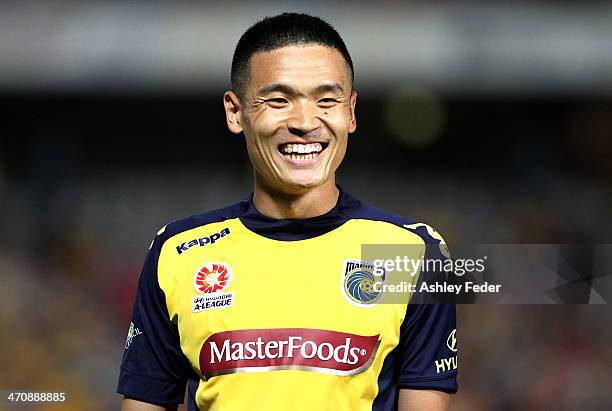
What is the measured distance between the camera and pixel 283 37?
8.46 feet

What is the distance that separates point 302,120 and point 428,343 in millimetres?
716

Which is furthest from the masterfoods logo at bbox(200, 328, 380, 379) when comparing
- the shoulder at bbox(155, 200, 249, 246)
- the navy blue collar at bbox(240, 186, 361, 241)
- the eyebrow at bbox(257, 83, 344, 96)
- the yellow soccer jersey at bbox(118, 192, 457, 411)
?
the eyebrow at bbox(257, 83, 344, 96)

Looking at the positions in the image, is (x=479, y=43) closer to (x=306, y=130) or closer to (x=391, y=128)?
(x=391, y=128)

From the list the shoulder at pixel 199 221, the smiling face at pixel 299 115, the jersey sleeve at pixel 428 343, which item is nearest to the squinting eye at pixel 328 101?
the smiling face at pixel 299 115

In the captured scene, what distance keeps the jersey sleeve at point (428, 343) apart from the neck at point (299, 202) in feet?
1.19

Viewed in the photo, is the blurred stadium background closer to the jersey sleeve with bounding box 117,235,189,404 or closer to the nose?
the jersey sleeve with bounding box 117,235,189,404

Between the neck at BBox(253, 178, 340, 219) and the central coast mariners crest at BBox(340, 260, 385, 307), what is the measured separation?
18 cm

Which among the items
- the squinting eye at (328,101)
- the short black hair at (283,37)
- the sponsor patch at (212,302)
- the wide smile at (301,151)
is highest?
the short black hair at (283,37)

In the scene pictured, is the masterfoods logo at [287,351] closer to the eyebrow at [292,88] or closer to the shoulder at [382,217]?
the shoulder at [382,217]

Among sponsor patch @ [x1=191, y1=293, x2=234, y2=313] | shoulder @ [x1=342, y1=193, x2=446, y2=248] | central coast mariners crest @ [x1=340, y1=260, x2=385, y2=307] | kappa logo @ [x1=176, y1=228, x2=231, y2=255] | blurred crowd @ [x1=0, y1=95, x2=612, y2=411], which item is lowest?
sponsor patch @ [x1=191, y1=293, x2=234, y2=313]

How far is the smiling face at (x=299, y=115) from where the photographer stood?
249 cm

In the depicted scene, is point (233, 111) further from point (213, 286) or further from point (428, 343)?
point (428, 343)

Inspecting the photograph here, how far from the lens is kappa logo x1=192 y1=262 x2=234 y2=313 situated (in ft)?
8.33

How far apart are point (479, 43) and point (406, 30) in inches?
25.6
